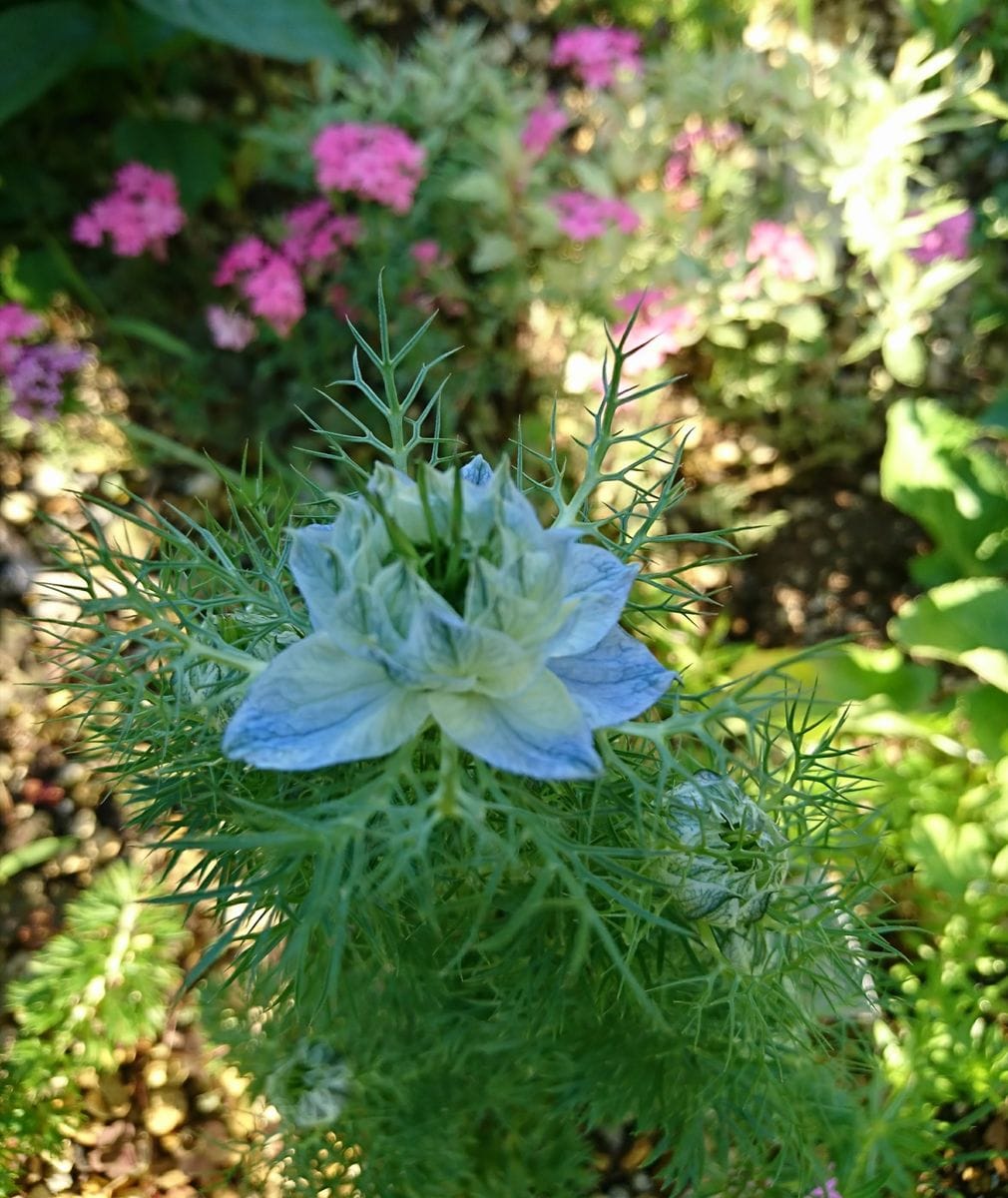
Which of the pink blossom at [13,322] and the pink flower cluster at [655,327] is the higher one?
the pink flower cluster at [655,327]

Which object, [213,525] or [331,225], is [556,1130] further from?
[331,225]

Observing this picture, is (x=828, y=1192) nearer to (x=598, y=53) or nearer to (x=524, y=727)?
(x=524, y=727)

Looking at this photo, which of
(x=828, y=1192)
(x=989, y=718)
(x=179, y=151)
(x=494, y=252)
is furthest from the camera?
(x=179, y=151)

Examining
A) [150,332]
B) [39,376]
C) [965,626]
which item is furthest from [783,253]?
[39,376]

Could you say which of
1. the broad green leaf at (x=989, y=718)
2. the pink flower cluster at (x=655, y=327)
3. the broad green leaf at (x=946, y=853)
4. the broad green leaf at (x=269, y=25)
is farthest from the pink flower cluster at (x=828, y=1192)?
the broad green leaf at (x=269, y=25)

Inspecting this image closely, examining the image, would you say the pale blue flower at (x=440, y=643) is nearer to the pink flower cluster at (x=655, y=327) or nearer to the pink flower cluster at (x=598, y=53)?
the pink flower cluster at (x=655, y=327)

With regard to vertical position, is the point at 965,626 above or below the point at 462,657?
below
